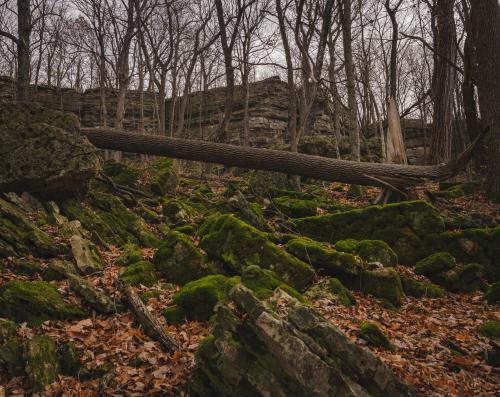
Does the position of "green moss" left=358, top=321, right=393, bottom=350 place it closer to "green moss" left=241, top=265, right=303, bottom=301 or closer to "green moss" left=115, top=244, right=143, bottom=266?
"green moss" left=241, top=265, right=303, bottom=301

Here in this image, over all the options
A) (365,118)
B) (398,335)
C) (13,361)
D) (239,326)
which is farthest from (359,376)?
(365,118)

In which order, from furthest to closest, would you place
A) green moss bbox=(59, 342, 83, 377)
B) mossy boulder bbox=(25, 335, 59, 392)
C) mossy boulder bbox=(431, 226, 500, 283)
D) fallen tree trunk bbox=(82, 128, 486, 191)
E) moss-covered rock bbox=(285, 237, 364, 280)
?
fallen tree trunk bbox=(82, 128, 486, 191)
mossy boulder bbox=(431, 226, 500, 283)
moss-covered rock bbox=(285, 237, 364, 280)
green moss bbox=(59, 342, 83, 377)
mossy boulder bbox=(25, 335, 59, 392)

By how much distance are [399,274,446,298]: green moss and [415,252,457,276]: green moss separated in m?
0.44

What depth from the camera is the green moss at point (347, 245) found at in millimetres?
8117

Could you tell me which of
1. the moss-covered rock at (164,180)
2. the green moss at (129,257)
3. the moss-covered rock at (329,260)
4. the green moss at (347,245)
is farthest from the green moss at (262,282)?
the moss-covered rock at (164,180)

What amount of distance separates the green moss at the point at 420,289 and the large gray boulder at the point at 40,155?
7.59m

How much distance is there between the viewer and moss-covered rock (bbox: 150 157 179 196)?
468 inches

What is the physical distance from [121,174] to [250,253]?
6.95 m

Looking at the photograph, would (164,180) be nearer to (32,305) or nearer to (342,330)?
(32,305)

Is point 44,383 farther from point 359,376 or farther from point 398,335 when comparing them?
point 398,335

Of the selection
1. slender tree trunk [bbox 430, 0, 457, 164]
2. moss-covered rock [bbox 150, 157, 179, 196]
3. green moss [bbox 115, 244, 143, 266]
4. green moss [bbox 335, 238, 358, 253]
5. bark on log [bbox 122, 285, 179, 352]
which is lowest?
bark on log [bbox 122, 285, 179, 352]

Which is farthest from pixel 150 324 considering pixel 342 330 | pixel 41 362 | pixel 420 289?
pixel 420 289

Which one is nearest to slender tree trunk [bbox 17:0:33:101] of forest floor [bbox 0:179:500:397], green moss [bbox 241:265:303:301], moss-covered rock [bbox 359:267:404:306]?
forest floor [bbox 0:179:500:397]

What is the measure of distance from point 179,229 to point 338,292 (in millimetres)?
4498
